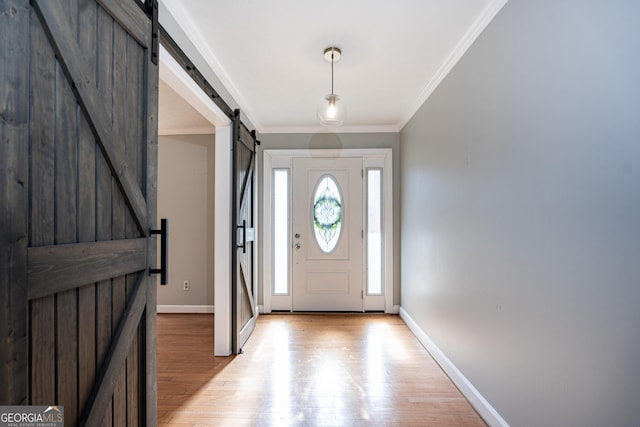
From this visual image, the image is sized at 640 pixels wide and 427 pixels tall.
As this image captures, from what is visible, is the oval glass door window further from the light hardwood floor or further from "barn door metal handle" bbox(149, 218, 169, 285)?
"barn door metal handle" bbox(149, 218, 169, 285)

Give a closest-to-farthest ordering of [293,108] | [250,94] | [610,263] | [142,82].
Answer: [610,263], [142,82], [250,94], [293,108]

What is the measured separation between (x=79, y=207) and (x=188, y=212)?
3403 mm

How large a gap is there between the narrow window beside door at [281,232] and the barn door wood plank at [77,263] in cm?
292

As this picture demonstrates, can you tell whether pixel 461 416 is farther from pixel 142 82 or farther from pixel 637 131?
pixel 142 82

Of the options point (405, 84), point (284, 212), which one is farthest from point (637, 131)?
point (284, 212)

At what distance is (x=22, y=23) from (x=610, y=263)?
6.59 ft

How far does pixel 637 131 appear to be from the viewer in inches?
41.1

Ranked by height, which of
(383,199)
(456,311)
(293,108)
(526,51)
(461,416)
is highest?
(293,108)

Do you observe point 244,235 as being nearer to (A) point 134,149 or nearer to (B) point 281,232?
(B) point 281,232

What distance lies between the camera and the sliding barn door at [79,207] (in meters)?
0.88

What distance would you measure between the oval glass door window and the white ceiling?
1.24m

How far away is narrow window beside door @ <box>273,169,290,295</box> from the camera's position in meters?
4.36

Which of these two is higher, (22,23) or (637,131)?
(22,23)

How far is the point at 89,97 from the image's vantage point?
1.14m
